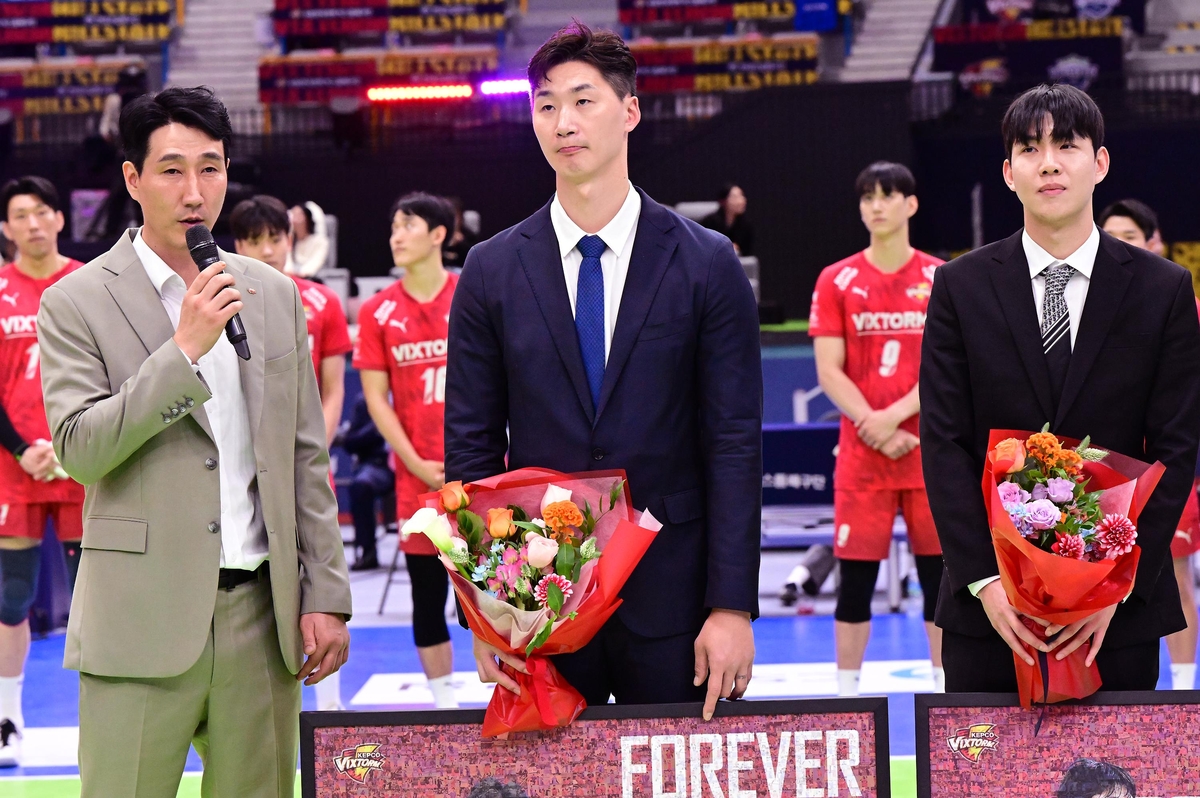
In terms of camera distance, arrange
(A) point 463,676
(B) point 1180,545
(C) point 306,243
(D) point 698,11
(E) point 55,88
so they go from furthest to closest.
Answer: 1. (E) point 55,88
2. (D) point 698,11
3. (C) point 306,243
4. (A) point 463,676
5. (B) point 1180,545

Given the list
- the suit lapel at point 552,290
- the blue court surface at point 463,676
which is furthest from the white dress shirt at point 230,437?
the blue court surface at point 463,676

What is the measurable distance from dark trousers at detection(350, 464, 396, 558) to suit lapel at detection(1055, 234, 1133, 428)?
20.7 ft

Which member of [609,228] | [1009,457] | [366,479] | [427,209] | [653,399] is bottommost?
[1009,457]

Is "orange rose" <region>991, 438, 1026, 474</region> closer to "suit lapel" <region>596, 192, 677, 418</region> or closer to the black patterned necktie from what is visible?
the black patterned necktie

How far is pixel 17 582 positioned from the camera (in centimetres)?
467

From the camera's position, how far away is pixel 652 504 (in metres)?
2.29

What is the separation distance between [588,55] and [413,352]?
2.72m

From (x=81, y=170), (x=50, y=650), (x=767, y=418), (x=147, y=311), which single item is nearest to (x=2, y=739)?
(x=50, y=650)

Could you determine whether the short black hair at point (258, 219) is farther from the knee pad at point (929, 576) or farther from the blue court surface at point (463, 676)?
the knee pad at point (929, 576)

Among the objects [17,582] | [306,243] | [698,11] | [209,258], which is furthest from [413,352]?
[698,11]

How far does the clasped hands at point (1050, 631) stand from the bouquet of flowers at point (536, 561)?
2.29 ft

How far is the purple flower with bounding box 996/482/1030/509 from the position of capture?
2.21 metres

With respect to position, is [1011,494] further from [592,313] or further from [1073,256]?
[592,313]

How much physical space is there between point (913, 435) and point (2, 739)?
351 cm
